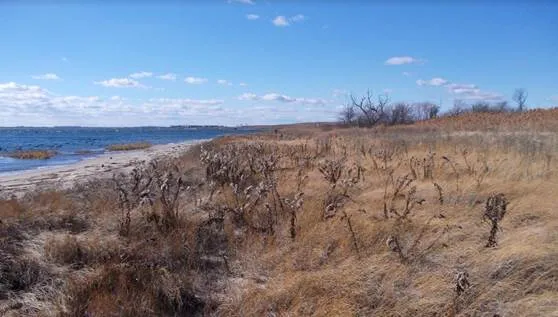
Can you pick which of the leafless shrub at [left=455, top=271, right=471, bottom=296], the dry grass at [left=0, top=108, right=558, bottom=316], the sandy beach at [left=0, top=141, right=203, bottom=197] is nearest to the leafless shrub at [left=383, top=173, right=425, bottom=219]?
the dry grass at [left=0, top=108, right=558, bottom=316]

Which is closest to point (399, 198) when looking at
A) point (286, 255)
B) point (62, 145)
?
point (286, 255)

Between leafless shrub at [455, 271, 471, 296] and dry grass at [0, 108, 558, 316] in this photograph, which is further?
dry grass at [0, 108, 558, 316]

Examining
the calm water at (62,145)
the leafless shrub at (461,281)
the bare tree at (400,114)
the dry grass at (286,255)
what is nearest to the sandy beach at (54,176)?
the calm water at (62,145)

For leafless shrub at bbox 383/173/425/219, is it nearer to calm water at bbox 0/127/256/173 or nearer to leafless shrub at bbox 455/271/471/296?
leafless shrub at bbox 455/271/471/296

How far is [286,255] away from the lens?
214 inches

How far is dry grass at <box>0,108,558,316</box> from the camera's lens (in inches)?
164

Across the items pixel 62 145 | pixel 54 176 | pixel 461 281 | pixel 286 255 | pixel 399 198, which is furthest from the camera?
pixel 62 145

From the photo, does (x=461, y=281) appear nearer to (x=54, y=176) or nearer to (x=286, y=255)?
(x=286, y=255)

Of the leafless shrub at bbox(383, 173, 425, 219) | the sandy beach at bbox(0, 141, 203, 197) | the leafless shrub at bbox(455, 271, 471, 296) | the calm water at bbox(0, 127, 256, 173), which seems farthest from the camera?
the calm water at bbox(0, 127, 256, 173)

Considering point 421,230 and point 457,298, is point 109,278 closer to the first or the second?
point 457,298

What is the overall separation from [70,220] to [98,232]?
0.69 meters

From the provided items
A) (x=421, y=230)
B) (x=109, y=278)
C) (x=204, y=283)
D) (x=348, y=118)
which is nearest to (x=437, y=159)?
(x=421, y=230)

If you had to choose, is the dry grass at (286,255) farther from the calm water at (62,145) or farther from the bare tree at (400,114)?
the bare tree at (400,114)

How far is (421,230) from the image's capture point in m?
5.81
